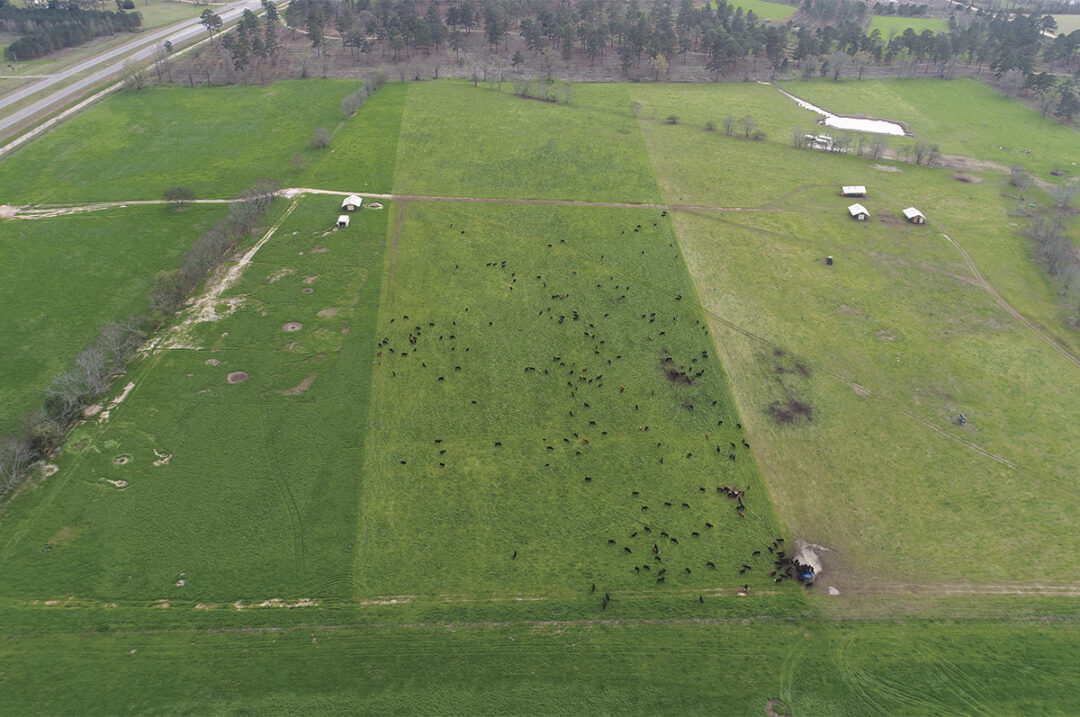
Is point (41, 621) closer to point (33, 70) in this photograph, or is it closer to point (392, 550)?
point (392, 550)

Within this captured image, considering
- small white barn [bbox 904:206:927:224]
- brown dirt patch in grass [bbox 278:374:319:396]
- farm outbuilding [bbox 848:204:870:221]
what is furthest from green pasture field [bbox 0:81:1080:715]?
small white barn [bbox 904:206:927:224]

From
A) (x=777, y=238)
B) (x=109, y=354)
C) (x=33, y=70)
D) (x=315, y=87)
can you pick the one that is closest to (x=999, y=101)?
(x=777, y=238)

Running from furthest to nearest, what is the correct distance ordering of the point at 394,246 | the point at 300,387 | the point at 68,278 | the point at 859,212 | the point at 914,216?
the point at 859,212 < the point at 914,216 < the point at 394,246 < the point at 68,278 < the point at 300,387

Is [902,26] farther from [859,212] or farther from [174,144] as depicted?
[174,144]

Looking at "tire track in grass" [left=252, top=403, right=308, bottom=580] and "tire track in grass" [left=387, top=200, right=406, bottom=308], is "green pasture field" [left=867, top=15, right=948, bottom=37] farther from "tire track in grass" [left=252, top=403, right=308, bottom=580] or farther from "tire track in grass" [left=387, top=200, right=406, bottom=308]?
"tire track in grass" [left=252, top=403, right=308, bottom=580]

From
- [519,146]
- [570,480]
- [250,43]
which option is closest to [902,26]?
[519,146]

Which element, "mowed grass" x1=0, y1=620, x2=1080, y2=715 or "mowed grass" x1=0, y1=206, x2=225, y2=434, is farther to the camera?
"mowed grass" x1=0, y1=206, x2=225, y2=434
